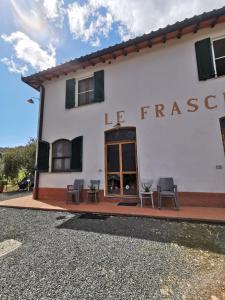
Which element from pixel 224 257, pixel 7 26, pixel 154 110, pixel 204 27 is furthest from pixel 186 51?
pixel 7 26

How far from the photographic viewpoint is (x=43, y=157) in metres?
7.88

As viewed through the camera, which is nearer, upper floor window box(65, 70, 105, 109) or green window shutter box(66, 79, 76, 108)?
upper floor window box(65, 70, 105, 109)

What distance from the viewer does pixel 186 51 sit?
19.6ft

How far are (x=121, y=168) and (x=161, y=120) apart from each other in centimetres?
235

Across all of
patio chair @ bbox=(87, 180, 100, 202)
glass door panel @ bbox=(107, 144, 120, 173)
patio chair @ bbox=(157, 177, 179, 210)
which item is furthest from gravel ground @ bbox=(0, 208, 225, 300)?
glass door panel @ bbox=(107, 144, 120, 173)

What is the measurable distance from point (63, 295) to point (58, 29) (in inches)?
332

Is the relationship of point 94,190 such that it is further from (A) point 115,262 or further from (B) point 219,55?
(B) point 219,55

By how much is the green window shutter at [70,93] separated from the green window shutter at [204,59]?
5.17m

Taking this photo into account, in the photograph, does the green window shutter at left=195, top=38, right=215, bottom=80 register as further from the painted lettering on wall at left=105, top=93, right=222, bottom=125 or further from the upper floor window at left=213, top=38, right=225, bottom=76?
the painted lettering on wall at left=105, top=93, right=222, bottom=125

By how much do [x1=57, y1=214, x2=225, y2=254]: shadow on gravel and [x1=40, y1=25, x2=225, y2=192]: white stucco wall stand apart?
185 centimetres

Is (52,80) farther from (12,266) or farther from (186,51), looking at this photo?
(12,266)

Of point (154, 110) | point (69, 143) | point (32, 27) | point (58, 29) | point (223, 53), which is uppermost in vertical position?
point (58, 29)

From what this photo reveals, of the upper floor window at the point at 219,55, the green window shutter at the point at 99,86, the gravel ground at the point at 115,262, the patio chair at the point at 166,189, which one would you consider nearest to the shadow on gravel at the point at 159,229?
the gravel ground at the point at 115,262

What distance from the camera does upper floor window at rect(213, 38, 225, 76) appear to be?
5.74 m
